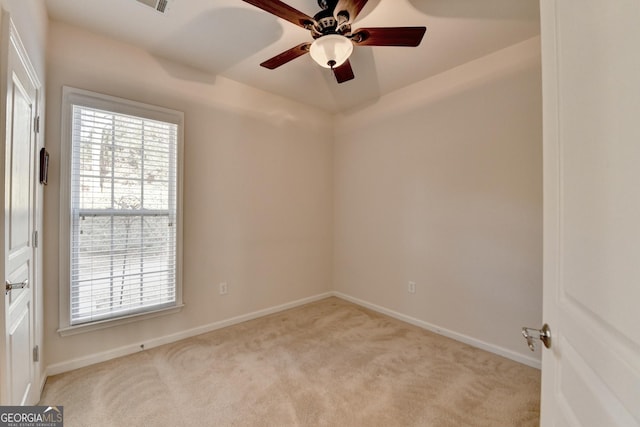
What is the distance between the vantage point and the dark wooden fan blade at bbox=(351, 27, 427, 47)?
1.69 metres

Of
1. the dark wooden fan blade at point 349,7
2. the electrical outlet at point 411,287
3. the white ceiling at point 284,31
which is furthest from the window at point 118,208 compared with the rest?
the electrical outlet at point 411,287

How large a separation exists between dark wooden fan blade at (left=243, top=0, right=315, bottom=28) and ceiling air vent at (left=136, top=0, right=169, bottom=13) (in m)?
0.89

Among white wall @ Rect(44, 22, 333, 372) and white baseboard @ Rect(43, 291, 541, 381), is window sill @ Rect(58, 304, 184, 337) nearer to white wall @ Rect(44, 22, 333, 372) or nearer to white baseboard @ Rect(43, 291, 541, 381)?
white wall @ Rect(44, 22, 333, 372)

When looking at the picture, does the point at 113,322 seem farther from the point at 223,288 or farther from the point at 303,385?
the point at 303,385

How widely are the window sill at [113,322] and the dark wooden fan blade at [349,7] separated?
2.73m

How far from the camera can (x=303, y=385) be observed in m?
1.99

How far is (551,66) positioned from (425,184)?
225 centimetres

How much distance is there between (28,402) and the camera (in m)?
1.58

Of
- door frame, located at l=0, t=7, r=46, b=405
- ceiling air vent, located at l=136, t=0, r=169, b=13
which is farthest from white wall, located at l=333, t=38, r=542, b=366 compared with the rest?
door frame, located at l=0, t=7, r=46, b=405

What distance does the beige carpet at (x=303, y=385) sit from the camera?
1688 millimetres

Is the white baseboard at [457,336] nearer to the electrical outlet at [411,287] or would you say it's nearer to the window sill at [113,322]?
the electrical outlet at [411,287]

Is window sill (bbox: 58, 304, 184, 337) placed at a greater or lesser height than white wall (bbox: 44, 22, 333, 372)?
lesser

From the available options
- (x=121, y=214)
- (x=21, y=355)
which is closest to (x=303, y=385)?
(x=21, y=355)

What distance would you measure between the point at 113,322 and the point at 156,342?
0.41 m
